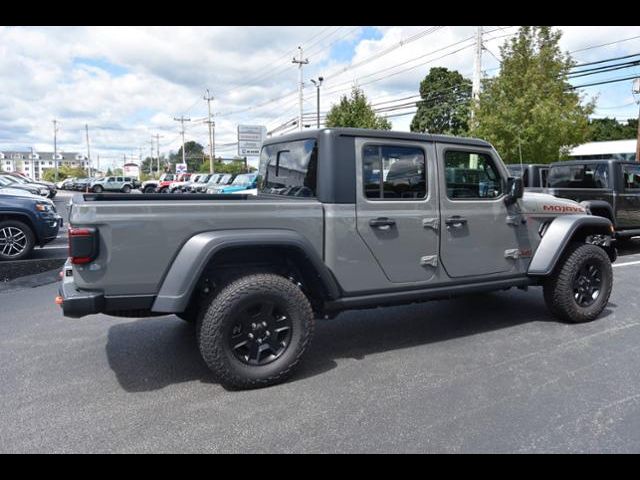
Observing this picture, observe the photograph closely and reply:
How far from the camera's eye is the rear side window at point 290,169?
12.6ft

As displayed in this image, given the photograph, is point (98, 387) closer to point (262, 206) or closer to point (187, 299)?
point (187, 299)

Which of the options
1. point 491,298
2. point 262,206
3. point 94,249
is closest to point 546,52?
point 491,298

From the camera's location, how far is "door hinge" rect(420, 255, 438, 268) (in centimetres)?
397

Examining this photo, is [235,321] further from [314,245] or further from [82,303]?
[82,303]

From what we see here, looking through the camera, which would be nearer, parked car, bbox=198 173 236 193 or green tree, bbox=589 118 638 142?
parked car, bbox=198 173 236 193

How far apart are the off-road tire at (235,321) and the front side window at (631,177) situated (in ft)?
25.4

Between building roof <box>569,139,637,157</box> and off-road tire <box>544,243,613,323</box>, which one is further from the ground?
building roof <box>569,139,637,157</box>

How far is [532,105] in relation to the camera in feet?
47.1

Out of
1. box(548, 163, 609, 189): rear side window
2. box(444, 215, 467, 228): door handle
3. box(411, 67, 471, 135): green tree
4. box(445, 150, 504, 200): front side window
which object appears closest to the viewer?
box(444, 215, 467, 228): door handle

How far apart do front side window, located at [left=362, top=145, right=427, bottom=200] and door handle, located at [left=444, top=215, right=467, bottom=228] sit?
32cm

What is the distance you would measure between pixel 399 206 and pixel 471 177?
0.93 meters

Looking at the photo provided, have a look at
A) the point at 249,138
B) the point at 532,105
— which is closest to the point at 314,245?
the point at 532,105

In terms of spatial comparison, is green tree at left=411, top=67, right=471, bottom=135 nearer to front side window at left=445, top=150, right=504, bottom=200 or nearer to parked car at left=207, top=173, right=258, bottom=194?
parked car at left=207, top=173, right=258, bottom=194

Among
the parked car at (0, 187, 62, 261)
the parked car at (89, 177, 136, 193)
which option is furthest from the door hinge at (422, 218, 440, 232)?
the parked car at (89, 177, 136, 193)
